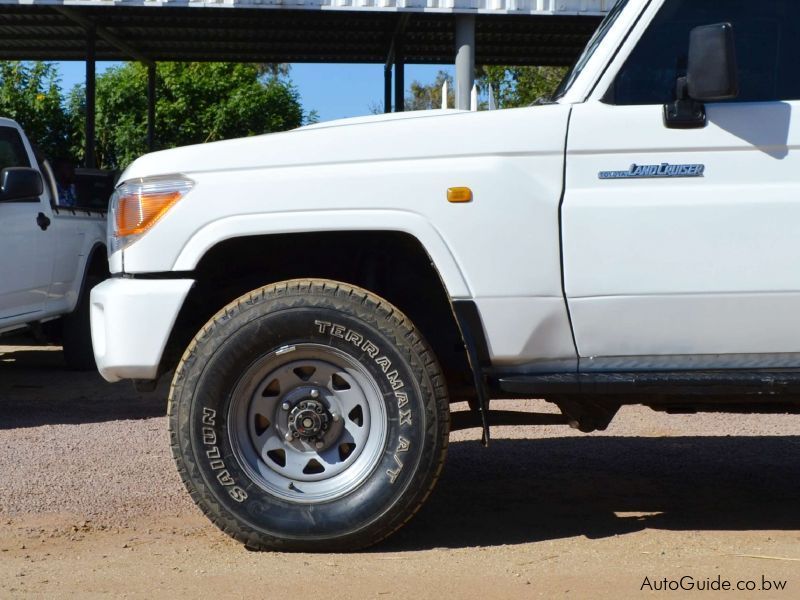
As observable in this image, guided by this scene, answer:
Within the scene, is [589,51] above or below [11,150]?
above

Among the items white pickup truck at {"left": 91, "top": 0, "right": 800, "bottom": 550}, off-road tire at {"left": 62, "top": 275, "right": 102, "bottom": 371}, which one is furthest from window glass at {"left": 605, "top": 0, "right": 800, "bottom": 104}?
off-road tire at {"left": 62, "top": 275, "right": 102, "bottom": 371}

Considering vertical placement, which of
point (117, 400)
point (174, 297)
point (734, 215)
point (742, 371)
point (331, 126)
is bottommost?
point (117, 400)

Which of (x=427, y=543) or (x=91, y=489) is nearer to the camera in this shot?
(x=427, y=543)

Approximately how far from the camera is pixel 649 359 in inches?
162

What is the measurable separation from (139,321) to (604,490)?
7.55ft

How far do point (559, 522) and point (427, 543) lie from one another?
25.3 inches

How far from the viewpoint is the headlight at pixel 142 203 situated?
4.18 metres

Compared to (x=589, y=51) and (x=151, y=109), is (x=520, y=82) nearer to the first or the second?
(x=151, y=109)

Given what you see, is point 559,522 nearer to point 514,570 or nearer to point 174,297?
point 514,570

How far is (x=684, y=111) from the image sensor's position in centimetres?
402

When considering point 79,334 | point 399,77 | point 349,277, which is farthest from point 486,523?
point 399,77

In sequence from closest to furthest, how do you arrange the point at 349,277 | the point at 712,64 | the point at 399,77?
the point at 712,64 < the point at 349,277 < the point at 399,77

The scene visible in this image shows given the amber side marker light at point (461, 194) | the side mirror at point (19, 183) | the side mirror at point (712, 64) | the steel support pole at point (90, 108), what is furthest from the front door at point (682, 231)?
the steel support pole at point (90, 108)

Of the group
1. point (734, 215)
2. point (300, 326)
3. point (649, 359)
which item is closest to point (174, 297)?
point (300, 326)
